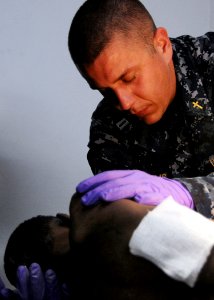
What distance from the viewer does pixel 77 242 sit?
80 cm

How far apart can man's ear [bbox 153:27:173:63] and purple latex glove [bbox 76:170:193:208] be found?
0.44 metres

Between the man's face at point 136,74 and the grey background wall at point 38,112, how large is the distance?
0.60 metres

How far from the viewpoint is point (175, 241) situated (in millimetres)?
646

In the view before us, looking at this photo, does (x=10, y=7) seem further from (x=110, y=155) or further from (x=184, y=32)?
(x=184, y=32)

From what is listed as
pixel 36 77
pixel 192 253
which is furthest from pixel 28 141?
pixel 192 253

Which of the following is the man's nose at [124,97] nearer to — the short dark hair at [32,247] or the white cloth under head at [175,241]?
the short dark hair at [32,247]

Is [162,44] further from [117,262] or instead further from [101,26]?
[117,262]

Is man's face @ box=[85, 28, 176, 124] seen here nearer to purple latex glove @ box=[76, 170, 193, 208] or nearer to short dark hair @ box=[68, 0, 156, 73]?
short dark hair @ box=[68, 0, 156, 73]

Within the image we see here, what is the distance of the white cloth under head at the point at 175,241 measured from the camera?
63cm

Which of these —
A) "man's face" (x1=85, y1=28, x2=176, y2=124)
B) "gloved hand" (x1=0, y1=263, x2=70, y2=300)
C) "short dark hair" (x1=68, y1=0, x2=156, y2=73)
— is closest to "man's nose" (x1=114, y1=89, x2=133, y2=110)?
"man's face" (x1=85, y1=28, x2=176, y2=124)

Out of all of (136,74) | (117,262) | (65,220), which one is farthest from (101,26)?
(117,262)

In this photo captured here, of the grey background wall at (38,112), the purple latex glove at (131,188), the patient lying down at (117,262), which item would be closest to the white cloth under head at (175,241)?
the patient lying down at (117,262)

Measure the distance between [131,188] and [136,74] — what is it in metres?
0.39

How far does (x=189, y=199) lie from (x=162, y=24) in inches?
50.9
